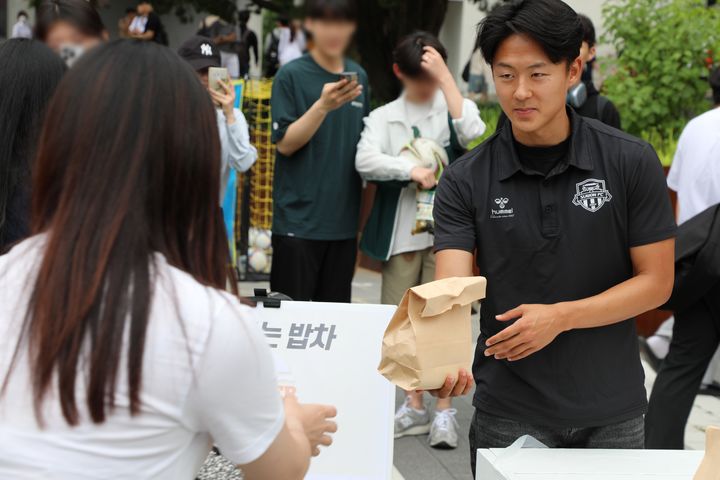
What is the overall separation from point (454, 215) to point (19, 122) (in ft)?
4.25

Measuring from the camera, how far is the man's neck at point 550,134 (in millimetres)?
2771

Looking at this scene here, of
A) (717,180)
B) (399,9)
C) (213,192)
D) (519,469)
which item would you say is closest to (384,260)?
(717,180)

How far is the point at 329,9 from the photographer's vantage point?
4367 millimetres

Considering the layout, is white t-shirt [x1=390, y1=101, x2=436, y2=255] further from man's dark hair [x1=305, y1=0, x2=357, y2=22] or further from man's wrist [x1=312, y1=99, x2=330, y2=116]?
man's dark hair [x1=305, y1=0, x2=357, y2=22]

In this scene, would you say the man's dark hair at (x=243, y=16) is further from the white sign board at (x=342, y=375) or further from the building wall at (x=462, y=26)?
the white sign board at (x=342, y=375)

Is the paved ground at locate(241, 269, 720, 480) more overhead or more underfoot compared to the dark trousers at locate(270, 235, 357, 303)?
more underfoot

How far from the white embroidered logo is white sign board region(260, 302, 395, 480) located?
3.03 feet

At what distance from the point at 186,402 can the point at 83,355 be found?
0.18 metres

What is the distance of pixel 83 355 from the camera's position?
4.94 feet

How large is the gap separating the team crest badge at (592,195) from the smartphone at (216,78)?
2746 mm

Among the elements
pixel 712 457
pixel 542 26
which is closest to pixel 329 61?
pixel 542 26

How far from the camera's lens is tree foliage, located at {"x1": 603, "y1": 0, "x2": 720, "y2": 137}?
880 centimetres

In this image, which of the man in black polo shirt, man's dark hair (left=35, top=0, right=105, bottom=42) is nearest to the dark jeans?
the man in black polo shirt

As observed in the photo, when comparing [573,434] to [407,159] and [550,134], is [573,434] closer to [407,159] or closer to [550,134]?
[550,134]
